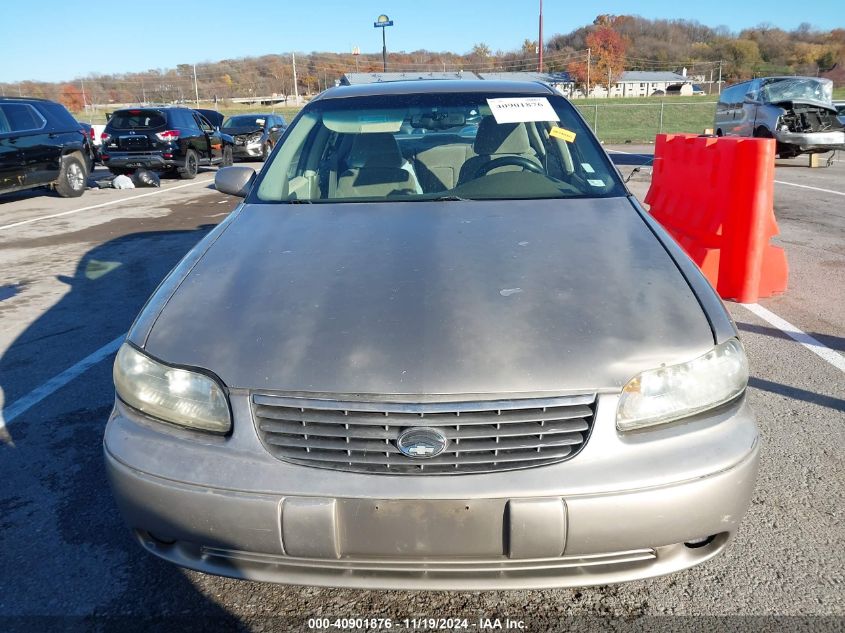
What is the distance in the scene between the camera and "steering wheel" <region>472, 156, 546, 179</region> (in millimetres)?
3291

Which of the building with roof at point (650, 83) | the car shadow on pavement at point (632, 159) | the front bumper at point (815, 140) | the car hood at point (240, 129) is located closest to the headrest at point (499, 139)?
the front bumper at point (815, 140)

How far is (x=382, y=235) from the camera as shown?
2.62 meters

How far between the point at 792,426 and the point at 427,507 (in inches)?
93.1

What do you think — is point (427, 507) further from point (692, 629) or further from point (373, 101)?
point (373, 101)

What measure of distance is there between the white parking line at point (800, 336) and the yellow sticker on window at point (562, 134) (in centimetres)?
214

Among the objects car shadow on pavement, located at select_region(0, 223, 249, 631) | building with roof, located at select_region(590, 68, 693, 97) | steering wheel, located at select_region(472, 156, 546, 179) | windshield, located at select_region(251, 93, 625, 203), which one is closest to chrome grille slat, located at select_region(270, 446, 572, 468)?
car shadow on pavement, located at select_region(0, 223, 249, 631)

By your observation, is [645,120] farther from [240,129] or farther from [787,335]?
[787,335]

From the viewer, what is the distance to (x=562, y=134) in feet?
11.3

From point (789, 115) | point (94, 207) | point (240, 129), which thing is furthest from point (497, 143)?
point (240, 129)

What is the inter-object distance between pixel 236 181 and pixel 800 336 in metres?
3.73

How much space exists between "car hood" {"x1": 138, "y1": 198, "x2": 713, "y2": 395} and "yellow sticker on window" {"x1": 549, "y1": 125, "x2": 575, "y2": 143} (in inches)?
33.5

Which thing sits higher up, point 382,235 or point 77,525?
A: point 382,235

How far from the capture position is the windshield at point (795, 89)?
16.2 meters

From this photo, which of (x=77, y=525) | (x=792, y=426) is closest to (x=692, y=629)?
(x=792, y=426)
